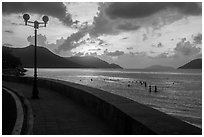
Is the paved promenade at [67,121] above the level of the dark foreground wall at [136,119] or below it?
below

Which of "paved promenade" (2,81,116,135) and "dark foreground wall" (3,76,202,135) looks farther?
"paved promenade" (2,81,116,135)

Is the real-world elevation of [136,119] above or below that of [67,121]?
above

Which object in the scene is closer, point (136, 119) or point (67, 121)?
point (136, 119)

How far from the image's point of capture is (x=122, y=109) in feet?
20.0

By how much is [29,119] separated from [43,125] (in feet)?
2.45

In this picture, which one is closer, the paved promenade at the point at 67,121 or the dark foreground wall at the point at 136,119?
the dark foreground wall at the point at 136,119

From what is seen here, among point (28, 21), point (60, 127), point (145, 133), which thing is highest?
point (28, 21)

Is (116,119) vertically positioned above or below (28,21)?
below

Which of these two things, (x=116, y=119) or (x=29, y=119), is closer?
(x=116, y=119)

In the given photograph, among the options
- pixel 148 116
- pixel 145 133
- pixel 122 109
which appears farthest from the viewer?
pixel 122 109

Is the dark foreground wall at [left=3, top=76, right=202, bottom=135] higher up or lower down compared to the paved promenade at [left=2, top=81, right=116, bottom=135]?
higher up

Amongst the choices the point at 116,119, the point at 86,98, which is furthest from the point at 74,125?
the point at 86,98

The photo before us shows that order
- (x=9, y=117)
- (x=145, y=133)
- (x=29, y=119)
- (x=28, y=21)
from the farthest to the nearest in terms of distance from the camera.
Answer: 1. (x=28, y=21)
2. (x=9, y=117)
3. (x=29, y=119)
4. (x=145, y=133)

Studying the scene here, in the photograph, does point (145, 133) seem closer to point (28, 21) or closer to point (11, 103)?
point (11, 103)
